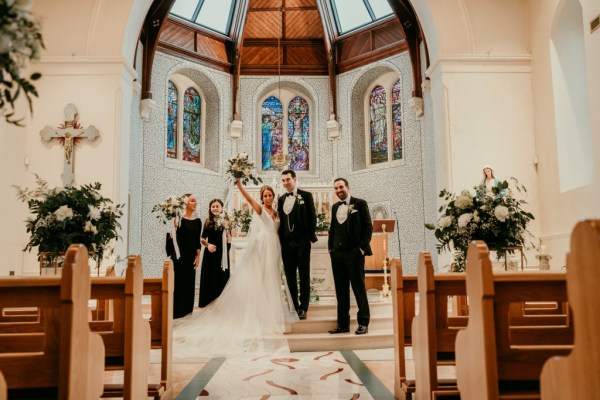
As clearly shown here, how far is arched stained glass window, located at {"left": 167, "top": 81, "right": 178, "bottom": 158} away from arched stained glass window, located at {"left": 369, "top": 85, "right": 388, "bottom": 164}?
4462 mm

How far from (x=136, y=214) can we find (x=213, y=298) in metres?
4.44

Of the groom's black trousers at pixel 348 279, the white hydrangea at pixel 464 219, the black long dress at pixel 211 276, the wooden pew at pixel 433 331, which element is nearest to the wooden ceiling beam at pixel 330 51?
the black long dress at pixel 211 276

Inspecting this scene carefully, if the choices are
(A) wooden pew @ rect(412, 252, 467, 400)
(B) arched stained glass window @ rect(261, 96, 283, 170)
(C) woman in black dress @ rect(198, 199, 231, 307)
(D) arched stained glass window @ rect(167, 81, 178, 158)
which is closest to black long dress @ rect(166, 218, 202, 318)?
(C) woman in black dress @ rect(198, 199, 231, 307)

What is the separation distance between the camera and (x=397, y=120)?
12.5 m

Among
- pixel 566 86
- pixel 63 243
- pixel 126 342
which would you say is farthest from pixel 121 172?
pixel 566 86

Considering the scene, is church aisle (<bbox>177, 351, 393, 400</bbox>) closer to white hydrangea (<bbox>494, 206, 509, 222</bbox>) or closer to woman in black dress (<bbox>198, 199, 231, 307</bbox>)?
white hydrangea (<bbox>494, 206, 509, 222</bbox>)

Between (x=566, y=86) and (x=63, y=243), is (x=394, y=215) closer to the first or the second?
(x=566, y=86)

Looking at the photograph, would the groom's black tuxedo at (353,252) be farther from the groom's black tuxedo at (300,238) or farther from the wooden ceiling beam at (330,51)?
the wooden ceiling beam at (330,51)

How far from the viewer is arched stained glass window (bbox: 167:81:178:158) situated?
12289mm

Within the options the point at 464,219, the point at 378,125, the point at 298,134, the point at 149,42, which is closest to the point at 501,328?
the point at 464,219

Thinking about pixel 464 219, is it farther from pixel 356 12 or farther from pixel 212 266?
pixel 356 12

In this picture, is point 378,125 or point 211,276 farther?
point 378,125

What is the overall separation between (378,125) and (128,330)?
1086 centimetres

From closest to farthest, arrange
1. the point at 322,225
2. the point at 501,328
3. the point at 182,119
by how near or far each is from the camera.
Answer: the point at 501,328, the point at 322,225, the point at 182,119
